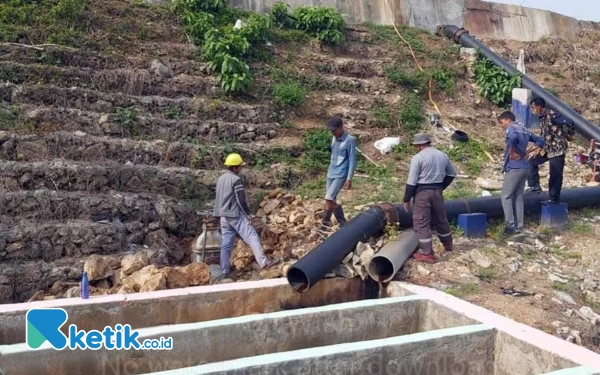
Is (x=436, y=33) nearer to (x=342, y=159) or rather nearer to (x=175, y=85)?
(x=175, y=85)

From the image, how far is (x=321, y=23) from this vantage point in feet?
43.6

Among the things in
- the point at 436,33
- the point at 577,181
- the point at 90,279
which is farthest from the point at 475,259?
the point at 436,33

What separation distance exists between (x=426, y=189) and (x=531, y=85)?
756 centimetres

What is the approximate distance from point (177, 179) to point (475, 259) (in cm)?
412

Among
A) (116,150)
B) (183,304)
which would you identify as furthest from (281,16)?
(183,304)

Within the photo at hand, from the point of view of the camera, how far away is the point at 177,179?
850cm

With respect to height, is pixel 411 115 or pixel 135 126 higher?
pixel 135 126

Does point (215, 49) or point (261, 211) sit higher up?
point (215, 49)

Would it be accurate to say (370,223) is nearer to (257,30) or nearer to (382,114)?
(382,114)

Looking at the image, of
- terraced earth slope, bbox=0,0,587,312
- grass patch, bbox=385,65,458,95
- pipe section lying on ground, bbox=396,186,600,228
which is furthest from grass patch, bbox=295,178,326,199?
grass patch, bbox=385,65,458,95

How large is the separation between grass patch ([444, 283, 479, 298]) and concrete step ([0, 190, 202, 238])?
3481mm

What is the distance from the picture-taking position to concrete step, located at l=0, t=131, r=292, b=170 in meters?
8.05

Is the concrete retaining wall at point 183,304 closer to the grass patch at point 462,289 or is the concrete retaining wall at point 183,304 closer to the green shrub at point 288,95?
the grass patch at point 462,289

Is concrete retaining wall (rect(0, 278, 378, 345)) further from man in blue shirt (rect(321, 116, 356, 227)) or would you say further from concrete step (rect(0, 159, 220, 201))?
concrete step (rect(0, 159, 220, 201))
